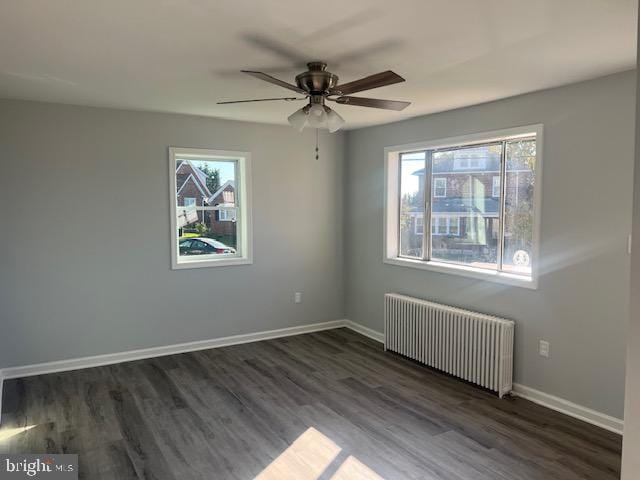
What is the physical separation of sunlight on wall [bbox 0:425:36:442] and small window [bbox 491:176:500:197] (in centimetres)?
413

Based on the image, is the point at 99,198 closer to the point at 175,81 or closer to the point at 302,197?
the point at 175,81

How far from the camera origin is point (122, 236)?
462 centimetres

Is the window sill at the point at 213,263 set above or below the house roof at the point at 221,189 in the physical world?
below

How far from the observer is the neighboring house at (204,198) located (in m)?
5.02

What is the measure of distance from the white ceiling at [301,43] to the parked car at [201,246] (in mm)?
1784

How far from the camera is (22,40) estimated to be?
2549mm

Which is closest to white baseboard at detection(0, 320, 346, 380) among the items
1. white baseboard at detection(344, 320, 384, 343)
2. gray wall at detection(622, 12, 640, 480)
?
white baseboard at detection(344, 320, 384, 343)

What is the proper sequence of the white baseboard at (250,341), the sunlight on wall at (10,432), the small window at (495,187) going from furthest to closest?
the small window at (495,187) → the white baseboard at (250,341) → the sunlight on wall at (10,432)

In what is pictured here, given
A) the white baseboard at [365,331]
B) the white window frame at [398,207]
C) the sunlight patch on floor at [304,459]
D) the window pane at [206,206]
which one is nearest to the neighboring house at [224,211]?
the window pane at [206,206]

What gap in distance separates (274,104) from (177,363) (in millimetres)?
2710

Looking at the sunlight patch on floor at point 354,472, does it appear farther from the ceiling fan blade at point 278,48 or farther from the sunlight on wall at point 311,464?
the ceiling fan blade at point 278,48

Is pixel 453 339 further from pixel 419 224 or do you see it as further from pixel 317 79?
pixel 317 79

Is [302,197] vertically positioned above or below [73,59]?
below

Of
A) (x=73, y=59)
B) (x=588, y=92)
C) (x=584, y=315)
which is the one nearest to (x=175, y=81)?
(x=73, y=59)
